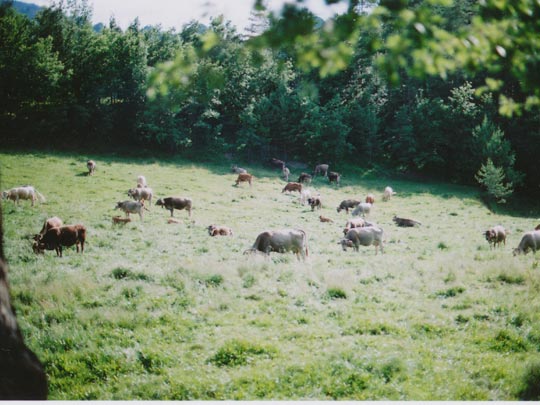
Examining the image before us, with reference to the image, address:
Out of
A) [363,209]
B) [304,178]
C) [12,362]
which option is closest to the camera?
[12,362]

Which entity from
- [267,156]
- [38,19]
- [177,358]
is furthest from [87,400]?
[38,19]

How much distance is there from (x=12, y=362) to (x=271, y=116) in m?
44.3

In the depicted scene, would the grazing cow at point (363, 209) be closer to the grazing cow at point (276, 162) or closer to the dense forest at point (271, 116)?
the dense forest at point (271, 116)

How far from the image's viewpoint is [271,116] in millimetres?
46125

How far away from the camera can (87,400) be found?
503 cm

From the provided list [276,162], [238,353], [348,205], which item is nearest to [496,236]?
[348,205]

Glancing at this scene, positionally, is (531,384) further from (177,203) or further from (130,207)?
(177,203)

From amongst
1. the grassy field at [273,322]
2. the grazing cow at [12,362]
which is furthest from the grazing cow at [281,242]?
the grazing cow at [12,362]

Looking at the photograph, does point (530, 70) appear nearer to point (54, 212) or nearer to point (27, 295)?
point (27, 295)

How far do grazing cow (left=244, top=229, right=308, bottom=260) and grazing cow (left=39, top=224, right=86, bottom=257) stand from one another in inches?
247

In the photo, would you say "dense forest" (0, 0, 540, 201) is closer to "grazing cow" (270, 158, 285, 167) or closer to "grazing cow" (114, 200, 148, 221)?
"grazing cow" (270, 158, 285, 167)

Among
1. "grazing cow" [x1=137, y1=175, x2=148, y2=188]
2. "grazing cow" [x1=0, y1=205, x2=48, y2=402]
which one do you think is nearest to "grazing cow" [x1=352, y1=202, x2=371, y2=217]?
"grazing cow" [x1=137, y1=175, x2=148, y2=188]

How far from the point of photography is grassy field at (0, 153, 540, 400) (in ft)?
17.4

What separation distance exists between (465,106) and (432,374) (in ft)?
151
